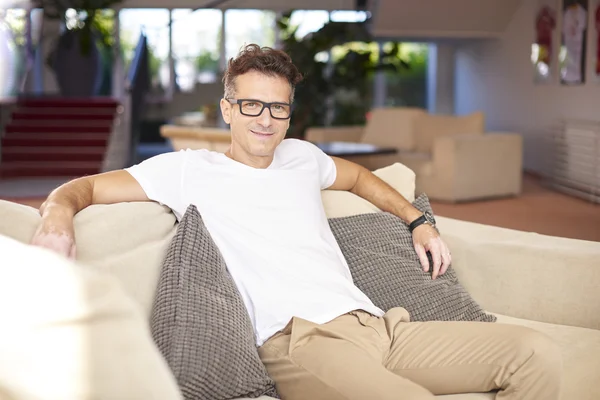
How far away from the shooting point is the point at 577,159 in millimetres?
8266

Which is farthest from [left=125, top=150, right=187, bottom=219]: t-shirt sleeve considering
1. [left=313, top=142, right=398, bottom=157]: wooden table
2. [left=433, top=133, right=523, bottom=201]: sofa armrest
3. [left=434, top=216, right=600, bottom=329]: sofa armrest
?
[left=433, top=133, right=523, bottom=201]: sofa armrest

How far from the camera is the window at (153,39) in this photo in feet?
45.9

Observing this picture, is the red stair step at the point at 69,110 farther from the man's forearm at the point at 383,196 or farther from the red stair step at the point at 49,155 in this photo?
the man's forearm at the point at 383,196

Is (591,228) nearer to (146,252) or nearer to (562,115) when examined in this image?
(562,115)

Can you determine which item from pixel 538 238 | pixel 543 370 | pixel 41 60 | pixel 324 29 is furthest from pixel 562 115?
pixel 41 60

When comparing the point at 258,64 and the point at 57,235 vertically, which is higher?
the point at 258,64

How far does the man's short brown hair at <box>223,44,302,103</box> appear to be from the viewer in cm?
208

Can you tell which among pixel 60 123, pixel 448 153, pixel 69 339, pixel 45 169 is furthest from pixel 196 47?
pixel 69 339

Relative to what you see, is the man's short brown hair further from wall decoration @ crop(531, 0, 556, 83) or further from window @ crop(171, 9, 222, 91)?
window @ crop(171, 9, 222, 91)

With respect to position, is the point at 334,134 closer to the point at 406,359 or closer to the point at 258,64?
the point at 258,64

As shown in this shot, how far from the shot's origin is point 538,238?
2.46m

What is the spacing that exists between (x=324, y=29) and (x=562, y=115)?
3.20m

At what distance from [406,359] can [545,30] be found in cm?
849

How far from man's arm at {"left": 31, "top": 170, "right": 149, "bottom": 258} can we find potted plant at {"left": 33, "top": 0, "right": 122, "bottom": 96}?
30.6ft
